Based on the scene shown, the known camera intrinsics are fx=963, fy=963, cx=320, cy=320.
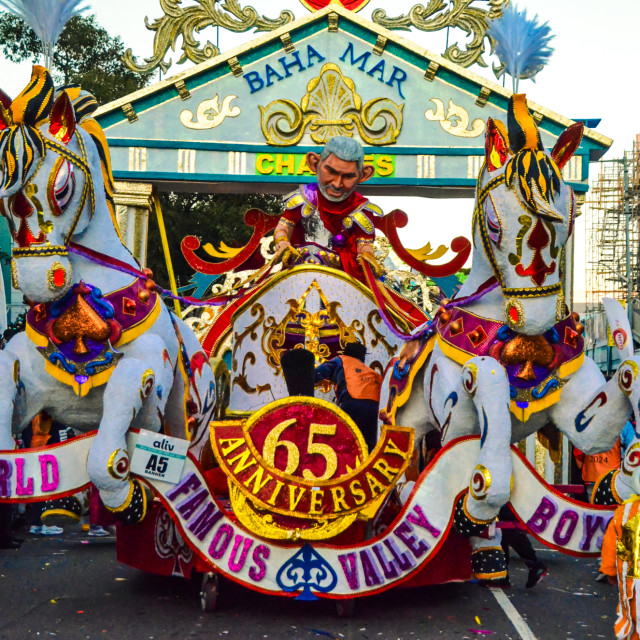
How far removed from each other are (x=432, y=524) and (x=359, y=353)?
1955 mm

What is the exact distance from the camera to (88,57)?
2812 cm

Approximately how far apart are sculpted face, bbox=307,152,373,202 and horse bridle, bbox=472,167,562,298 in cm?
197

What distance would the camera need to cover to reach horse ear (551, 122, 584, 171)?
14.9 feet

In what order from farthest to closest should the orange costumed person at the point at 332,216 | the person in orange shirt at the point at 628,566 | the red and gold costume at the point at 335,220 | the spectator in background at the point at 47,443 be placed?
the spectator in background at the point at 47,443, the red and gold costume at the point at 335,220, the orange costumed person at the point at 332,216, the person in orange shirt at the point at 628,566

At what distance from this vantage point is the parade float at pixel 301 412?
172 inches

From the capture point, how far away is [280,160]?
9938mm

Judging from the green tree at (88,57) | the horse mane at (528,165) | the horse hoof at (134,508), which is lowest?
the horse hoof at (134,508)

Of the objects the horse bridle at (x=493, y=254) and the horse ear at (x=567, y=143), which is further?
the horse ear at (x=567, y=143)

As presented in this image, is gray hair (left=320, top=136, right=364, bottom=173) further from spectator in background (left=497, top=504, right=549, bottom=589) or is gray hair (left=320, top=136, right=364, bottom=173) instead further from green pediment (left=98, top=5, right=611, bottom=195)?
green pediment (left=98, top=5, right=611, bottom=195)

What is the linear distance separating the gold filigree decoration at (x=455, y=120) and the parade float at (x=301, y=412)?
5356mm

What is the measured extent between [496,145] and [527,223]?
0.47 meters

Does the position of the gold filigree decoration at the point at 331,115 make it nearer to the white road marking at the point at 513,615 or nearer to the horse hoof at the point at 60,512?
the white road marking at the point at 513,615

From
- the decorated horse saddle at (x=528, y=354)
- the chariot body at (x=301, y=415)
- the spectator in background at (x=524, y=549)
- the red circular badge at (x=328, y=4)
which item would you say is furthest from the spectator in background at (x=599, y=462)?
the red circular badge at (x=328, y=4)

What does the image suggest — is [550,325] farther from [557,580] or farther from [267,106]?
[267,106]
